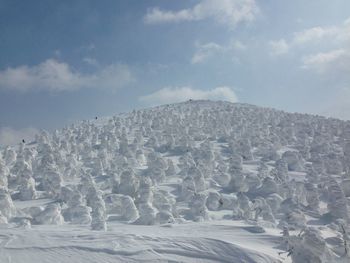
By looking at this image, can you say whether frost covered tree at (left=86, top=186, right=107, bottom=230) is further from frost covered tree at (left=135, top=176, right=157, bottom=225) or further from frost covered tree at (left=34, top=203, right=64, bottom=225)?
frost covered tree at (left=135, top=176, right=157, bottom=225)

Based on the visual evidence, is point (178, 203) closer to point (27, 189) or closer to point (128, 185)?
point (128, 185)

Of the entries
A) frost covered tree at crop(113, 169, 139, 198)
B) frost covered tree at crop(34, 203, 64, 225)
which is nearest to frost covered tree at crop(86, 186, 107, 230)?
frost covered tree at crop(34, 203, 64, 225)

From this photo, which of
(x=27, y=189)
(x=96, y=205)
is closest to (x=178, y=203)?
(x=96, y=205)

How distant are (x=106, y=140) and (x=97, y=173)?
36.5ft

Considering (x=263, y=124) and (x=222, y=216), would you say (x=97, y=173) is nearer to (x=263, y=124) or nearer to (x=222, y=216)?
(x=222, y=216)

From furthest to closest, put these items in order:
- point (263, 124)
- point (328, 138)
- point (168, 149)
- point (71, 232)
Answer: point (263, 124), point (328, 138), point (168, 149), point (71, 232)

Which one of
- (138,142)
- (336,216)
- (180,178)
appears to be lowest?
(336,216)

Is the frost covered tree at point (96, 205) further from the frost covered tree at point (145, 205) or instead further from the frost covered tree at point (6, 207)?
the frost covered tree at point (6, 207)

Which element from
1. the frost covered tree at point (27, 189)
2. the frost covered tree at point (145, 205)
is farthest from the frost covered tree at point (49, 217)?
the frost covered tree at point (27, 189)

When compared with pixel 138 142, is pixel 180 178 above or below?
below

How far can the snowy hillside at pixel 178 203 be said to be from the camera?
33.6 feet

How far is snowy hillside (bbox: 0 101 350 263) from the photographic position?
10227 mm

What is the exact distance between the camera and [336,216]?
18172 millimetres

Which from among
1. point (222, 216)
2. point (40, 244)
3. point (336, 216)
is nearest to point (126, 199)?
point (222, 216)
